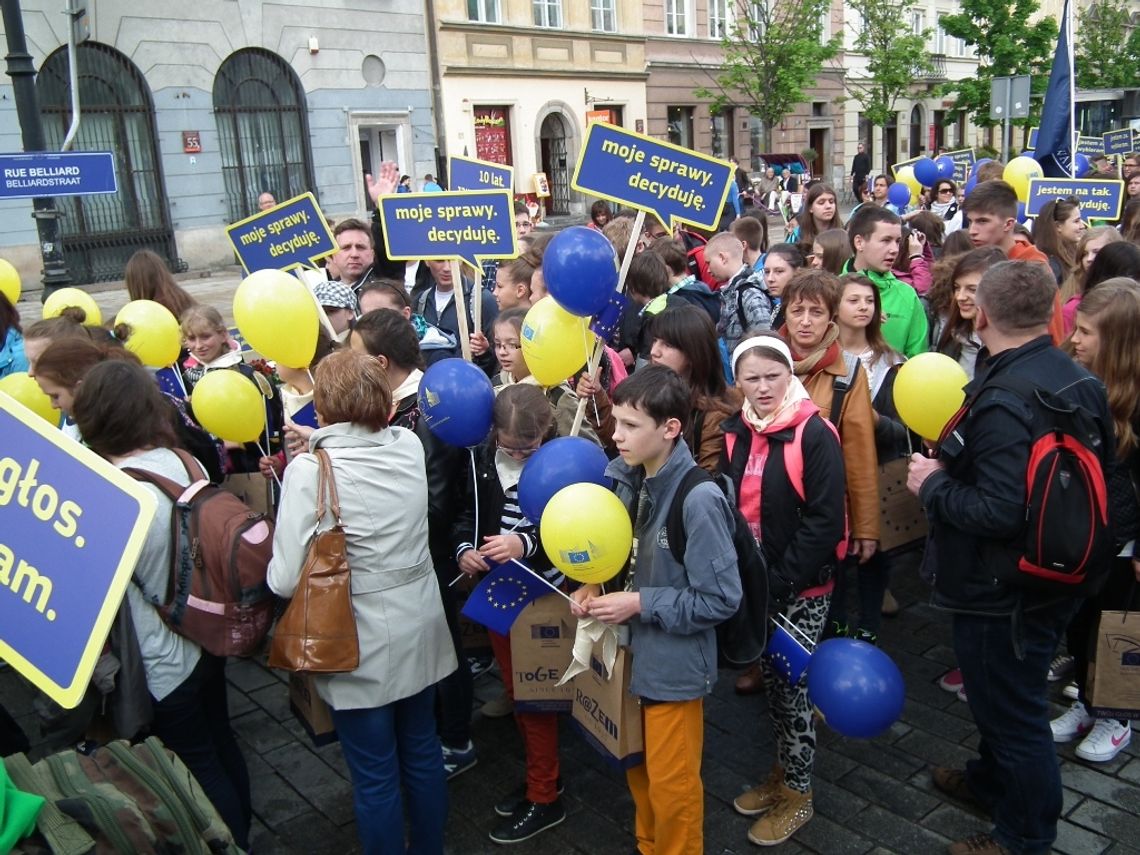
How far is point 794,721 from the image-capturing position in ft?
10.3

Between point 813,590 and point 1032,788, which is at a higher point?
point 813,590

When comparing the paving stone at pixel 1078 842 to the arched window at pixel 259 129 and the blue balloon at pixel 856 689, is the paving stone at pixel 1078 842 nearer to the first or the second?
the blue balloon at pixel 856 689

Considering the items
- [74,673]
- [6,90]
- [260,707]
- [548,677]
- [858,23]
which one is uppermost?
[858,23]

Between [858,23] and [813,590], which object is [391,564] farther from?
[858,23]

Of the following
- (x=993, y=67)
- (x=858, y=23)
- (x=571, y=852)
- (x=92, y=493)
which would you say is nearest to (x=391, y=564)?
(x=92, y=493)

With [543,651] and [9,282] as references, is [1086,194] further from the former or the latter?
[9,282]

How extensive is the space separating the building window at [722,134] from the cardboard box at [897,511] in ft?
94.3

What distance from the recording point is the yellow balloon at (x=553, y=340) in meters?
3.40

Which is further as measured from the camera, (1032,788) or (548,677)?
(548,677)

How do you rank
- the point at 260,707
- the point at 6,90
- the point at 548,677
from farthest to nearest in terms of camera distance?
the point at 6,90 < the point at 260,707 < the point at 548,677

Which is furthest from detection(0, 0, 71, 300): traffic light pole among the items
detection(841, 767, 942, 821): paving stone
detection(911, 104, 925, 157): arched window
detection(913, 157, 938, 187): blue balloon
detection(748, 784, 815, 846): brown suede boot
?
detection(911, 104, 925, 157): arched window

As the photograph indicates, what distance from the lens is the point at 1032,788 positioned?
2770 millimetres

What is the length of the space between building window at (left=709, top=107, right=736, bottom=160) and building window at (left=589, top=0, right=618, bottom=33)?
5308 millimetres

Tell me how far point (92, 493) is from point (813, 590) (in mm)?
2356
